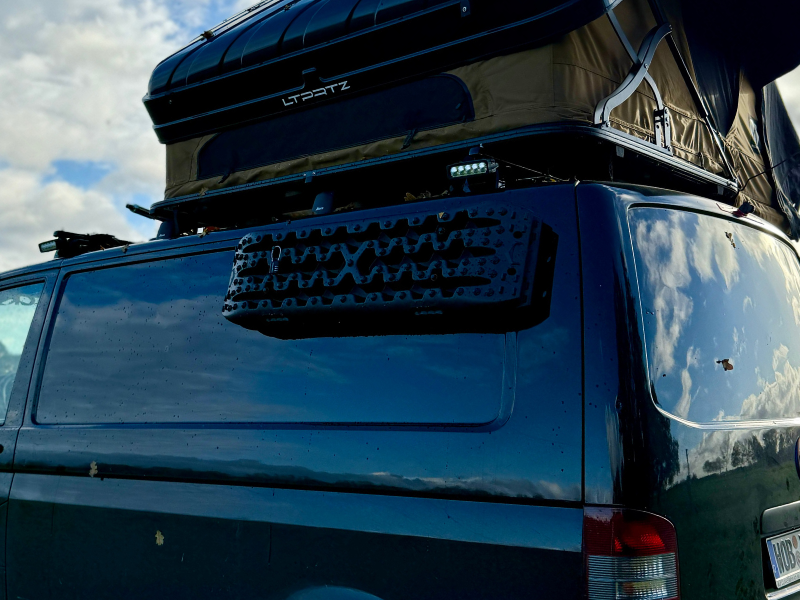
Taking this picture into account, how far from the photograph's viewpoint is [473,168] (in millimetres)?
2482

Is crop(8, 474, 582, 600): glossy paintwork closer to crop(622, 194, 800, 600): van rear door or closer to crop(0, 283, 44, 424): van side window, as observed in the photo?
crop(622, 194, 800, 600): van rear door

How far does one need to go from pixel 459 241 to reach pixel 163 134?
8.04 feet

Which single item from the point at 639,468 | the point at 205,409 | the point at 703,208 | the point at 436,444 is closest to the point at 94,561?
the point at 205,409

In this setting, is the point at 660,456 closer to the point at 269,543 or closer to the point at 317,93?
the point at 269,543

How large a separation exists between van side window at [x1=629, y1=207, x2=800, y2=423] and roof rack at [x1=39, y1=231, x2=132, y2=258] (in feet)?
8.43

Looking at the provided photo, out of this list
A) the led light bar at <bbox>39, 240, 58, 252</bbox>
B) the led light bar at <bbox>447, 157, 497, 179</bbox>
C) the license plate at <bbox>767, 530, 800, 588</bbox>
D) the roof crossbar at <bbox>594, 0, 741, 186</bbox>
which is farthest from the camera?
the led light bar at <bbox>39, 240, 58, 252</bbox>

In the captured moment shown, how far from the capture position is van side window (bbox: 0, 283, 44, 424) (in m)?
3.61

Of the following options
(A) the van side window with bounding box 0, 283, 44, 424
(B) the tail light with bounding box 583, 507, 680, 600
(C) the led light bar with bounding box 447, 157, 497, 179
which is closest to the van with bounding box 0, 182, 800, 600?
(B) the tail light with bounding box 583, 507, 680, 600

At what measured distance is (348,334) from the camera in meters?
→ 2.45

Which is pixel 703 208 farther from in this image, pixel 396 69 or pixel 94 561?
pixel 94 561

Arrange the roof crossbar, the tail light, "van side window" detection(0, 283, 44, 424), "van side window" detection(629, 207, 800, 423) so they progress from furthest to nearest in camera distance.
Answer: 1. "van side window" detection(0, 283, 44, 424)
2. the roof crossbar
3. "van side window" detection(629, 207, 800, 423)
4. the tail light

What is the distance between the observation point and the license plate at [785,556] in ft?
7.19

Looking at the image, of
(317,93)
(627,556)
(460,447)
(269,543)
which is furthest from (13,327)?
(627,556)

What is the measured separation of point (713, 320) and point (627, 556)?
A: 0.81 m
